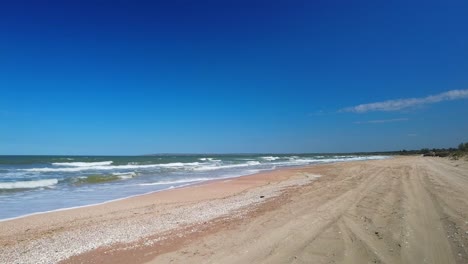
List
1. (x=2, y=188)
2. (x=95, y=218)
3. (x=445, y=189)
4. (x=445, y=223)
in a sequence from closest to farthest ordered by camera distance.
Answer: (x=445, y=223), (x=95, y=218), (x=445, y=189), (x=2, y=188)

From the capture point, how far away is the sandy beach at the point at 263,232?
4953 mm

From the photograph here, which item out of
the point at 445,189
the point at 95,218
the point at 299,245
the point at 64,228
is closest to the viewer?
the point at 299,245

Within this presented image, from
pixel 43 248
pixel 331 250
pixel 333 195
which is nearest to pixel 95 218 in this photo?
pixel 43 248

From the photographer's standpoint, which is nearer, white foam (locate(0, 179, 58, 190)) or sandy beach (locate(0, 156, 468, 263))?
sandy beach (locate(0, 156, 468, 263))

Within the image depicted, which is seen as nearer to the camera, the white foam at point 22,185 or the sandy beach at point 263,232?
the sandy beach at point 263,232

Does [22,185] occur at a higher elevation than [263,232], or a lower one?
higher

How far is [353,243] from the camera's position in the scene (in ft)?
17.3

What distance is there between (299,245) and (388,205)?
13.5 feet

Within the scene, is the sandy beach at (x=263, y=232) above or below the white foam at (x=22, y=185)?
below

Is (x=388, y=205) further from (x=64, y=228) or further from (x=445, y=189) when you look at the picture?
(x=64, y=228)

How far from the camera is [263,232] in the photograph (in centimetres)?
634

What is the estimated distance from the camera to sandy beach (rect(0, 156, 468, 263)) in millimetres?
4953

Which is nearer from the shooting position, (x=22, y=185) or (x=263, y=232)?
(x=263, y=232)

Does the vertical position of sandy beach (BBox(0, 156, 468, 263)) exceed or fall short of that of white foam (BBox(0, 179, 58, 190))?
it falls short
